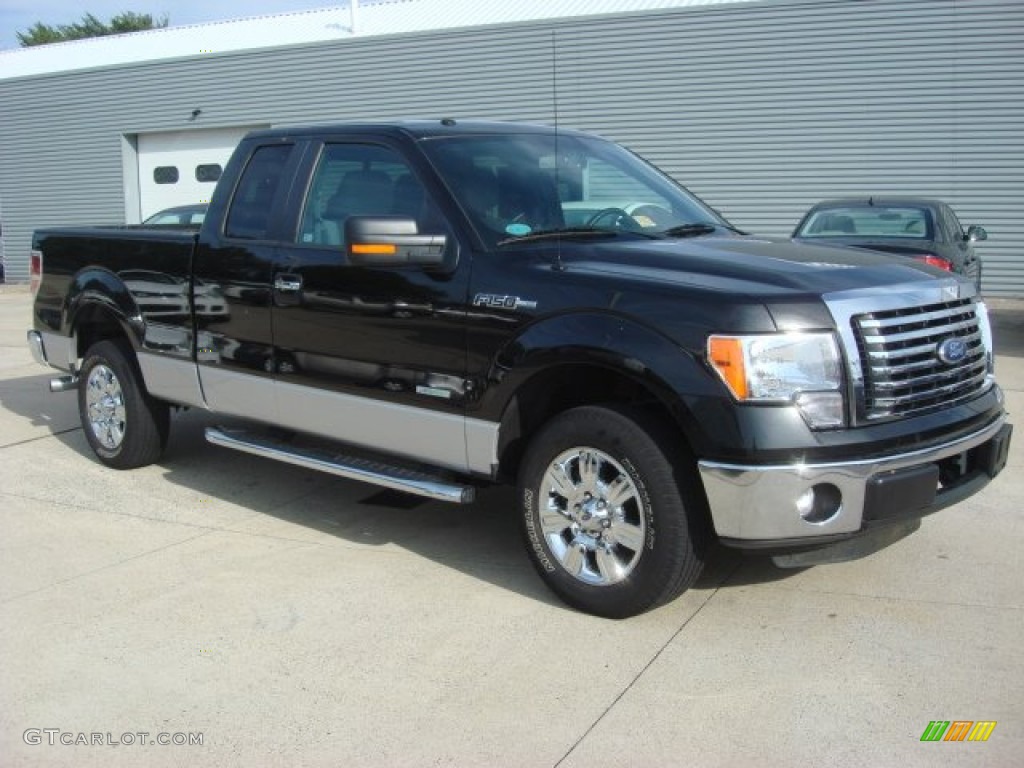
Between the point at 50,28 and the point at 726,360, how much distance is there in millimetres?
70896

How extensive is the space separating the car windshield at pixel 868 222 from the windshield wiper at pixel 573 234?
6.36 m

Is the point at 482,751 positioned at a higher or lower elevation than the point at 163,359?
lower

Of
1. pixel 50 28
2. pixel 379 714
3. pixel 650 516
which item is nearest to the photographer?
pixel 379 714

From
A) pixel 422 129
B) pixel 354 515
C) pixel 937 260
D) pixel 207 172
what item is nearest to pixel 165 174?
pixel 207 172

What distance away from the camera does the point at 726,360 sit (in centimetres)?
370

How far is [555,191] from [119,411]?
3.47 m

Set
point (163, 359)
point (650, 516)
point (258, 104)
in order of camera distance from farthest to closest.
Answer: point (258, 104) < point (163, 359) < point (650, 516)

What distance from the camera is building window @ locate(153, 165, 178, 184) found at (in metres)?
24.0

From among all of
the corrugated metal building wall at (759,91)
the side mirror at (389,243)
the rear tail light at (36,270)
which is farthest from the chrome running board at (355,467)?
the corrugated metal building wall at (759,91)

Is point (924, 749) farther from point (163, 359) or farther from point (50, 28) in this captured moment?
point (50, 28)

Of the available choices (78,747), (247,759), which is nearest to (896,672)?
(247,759)

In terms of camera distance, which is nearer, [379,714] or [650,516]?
[379,714]

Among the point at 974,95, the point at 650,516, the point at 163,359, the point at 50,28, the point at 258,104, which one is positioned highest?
the point at 50,28

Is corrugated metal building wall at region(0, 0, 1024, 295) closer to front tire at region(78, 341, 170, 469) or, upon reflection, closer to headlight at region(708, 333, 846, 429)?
front tire at region(78, 341, 170, 469)
